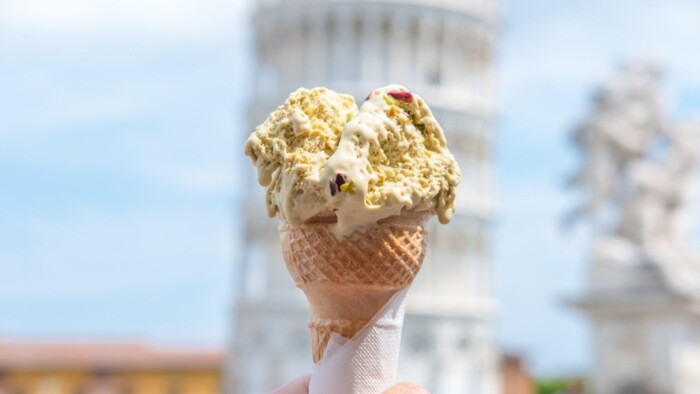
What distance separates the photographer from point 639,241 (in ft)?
54.9

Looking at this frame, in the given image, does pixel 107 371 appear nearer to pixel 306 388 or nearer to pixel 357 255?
pixel 306 388

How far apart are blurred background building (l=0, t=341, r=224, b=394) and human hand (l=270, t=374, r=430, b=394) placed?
3306cm

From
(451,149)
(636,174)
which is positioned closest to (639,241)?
(636,174)

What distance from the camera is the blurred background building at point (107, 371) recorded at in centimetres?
3494

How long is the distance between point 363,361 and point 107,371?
33.9 m

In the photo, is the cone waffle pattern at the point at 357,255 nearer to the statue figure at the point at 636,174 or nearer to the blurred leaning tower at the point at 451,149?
the statue figure at the point at 636,174

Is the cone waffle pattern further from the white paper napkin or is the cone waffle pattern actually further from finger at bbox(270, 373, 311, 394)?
finger at bbox(270, 373, 311, 394)

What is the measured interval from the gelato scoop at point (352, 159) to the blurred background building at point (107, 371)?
33.3 m

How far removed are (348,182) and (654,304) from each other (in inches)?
556

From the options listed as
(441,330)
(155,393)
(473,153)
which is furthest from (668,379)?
(155,393)

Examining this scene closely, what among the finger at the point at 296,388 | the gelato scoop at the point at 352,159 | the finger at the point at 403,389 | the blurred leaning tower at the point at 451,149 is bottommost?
the blurred leaning tower at the point at 451,149

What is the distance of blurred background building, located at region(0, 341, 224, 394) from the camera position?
34.9 m

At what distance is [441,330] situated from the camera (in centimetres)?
2897

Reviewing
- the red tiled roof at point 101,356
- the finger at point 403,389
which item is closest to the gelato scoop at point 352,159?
the finger at point 403,389
